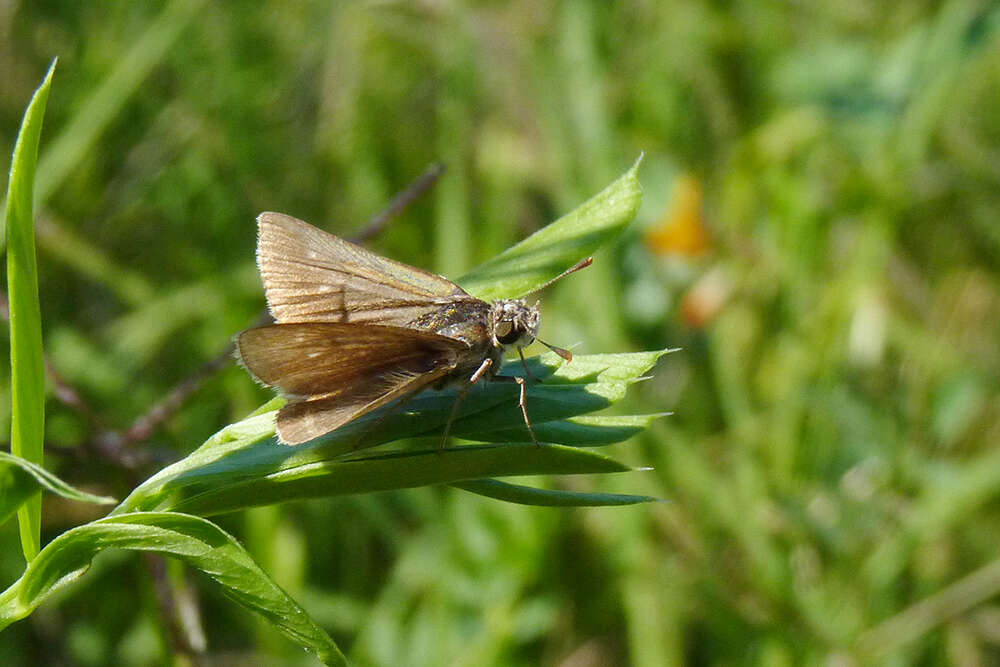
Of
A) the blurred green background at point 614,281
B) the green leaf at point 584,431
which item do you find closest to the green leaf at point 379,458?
the green leaf at point 584,431

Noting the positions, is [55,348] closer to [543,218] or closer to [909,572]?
[543,218]

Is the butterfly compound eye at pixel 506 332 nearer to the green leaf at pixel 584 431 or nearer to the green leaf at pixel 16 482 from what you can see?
the green leaf at pixel 584 431

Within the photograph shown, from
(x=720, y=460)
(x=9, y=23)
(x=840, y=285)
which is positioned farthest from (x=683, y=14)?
(x=9, y=23)

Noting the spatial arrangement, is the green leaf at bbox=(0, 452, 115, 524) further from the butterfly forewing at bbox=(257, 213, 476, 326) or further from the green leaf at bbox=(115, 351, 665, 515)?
the butterfly forewing at bbox=(257, 213, 476, 326)

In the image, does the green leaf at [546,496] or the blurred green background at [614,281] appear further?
the blurred green background at [614,281]

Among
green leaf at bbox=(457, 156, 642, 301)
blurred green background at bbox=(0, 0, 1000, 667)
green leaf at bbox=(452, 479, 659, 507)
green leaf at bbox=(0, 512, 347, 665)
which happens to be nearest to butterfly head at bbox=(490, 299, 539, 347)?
green leaf at bbox=(457, 156, 642, 301)


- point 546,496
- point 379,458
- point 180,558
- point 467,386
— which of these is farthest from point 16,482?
point 467,386

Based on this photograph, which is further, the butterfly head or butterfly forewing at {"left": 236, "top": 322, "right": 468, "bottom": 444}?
the butterfly head
